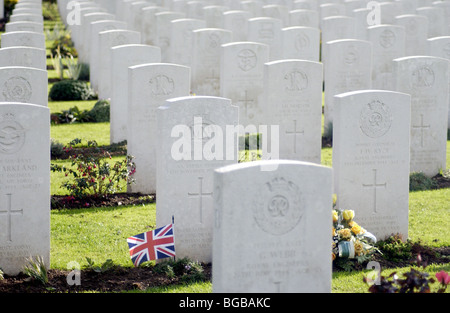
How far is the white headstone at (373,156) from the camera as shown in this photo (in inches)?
311

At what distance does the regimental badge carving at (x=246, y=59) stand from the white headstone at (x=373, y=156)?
15.8 ft

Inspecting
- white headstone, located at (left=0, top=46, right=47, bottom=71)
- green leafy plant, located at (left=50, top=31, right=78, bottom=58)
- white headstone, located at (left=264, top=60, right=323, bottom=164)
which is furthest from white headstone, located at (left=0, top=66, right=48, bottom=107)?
green leafy plant, located at (left=50, top=31, right=78, bottom=58)

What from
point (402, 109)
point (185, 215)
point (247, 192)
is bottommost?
point (185, 215)

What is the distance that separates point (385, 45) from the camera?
585 inches

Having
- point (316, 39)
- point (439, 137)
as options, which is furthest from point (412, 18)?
point (439, 137)

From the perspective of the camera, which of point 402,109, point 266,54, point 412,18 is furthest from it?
point 412,18

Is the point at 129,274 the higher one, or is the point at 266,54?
the point at 266,54

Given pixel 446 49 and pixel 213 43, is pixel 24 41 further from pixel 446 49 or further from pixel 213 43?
pixel 446 49

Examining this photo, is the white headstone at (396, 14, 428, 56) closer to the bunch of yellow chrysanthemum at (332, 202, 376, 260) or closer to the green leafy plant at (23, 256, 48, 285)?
the bunch of yellow chrysanthemum at (332, 202, 376, 260)

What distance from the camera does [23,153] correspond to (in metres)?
6.99

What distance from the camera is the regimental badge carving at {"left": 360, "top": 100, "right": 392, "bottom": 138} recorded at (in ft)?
26.0

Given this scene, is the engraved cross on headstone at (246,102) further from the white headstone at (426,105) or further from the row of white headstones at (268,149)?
the white headstone at (426,105)
